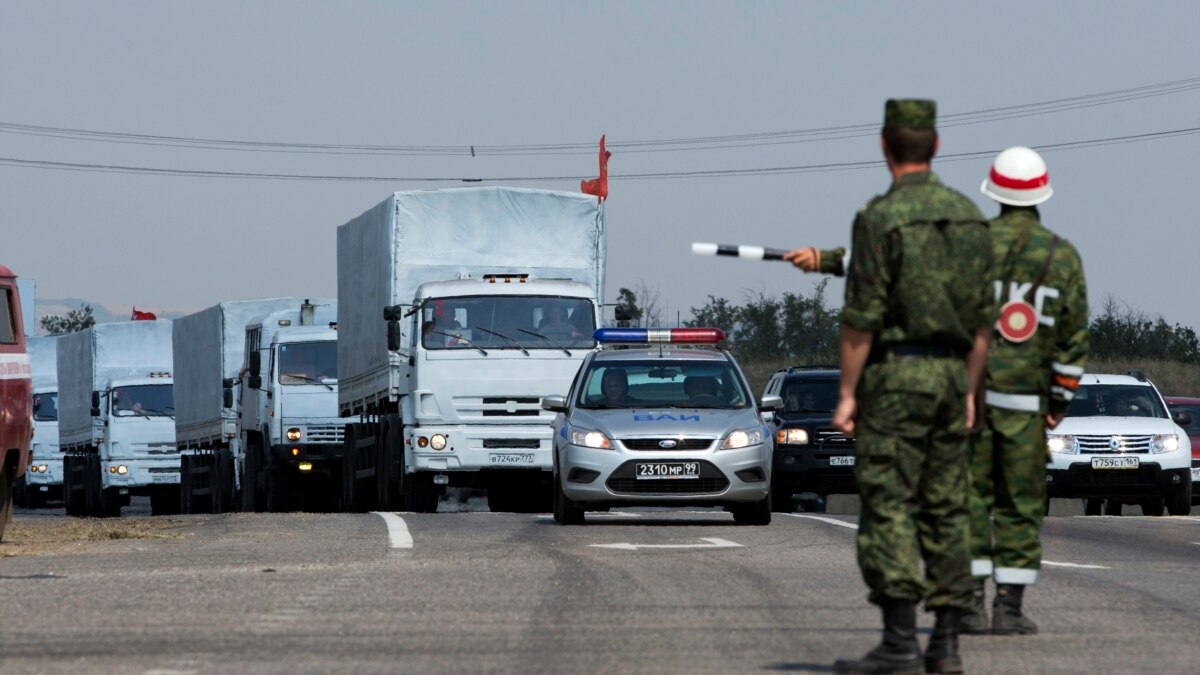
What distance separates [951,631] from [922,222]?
4.60ft

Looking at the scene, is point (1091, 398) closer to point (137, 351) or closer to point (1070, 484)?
point (1070, 484)

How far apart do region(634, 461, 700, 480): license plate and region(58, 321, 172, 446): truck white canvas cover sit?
24.6m

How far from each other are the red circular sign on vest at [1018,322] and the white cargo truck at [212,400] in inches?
1036

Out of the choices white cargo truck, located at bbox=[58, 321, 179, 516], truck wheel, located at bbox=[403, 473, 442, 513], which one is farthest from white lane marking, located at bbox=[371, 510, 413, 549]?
white cargo truck, located at bbox=[58, 321, 179, 516]

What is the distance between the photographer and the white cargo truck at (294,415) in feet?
105

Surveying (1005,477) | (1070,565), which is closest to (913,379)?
(1005,477)

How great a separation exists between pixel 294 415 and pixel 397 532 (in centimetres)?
1411

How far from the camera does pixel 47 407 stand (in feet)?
172

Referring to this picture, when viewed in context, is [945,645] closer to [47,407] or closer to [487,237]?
[487,237]

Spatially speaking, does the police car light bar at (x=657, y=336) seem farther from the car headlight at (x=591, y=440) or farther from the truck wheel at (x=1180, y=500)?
the truck wheel at (x=1180, y=500)

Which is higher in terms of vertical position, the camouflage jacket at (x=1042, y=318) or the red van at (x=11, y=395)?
the camouflage jacket at (x=1042, y=318)

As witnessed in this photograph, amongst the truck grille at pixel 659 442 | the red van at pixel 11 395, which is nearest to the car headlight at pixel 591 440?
the truck grille at pixel 659 442

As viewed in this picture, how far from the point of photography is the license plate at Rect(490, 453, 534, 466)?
82.3 ft

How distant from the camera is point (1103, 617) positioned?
33.6 ft
